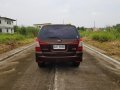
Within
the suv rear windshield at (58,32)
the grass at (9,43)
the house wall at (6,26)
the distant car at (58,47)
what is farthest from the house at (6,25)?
the distant car at (58,47)

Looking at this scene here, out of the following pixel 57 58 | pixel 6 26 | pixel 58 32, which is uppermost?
pixel 6 26

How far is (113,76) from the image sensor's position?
8555 mm

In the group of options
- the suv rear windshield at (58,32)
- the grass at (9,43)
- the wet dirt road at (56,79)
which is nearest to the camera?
the wet dirt road at (56,79)

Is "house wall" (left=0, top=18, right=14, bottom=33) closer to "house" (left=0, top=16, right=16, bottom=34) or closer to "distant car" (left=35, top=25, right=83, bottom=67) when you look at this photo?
"house" (left=0, top=16, right=16, bottom=34)

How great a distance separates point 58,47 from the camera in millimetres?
9625

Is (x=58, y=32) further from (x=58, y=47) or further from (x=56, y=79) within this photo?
(x=56, y=79)

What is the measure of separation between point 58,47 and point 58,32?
80 cm

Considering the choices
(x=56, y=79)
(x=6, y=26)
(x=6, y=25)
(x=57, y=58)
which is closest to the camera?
(x=56, y=79)

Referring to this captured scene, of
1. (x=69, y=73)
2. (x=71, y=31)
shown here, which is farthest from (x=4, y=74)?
(x=71, y=31)

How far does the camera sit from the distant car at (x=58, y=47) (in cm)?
962

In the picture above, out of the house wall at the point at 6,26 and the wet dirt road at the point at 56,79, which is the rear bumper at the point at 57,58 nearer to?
the wet dirt road at the point at 56,79

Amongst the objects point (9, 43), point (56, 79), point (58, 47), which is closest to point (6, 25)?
point (9, 43)

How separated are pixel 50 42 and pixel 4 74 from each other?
2.20 meters

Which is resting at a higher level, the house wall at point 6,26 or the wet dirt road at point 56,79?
the house wall at point 6,26
